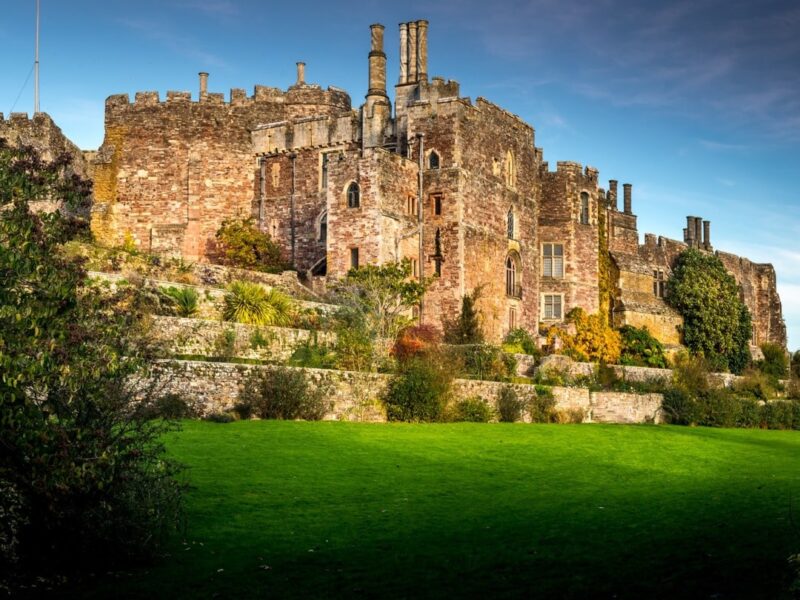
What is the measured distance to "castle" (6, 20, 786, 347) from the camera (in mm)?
40531

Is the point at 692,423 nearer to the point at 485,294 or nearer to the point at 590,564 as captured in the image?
the point at 485,294

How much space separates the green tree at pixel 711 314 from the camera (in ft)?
173

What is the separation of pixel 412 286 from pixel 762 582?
83.8ft

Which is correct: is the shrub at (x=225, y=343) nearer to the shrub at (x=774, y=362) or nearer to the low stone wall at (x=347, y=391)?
the low stone wall at (x=347, y=391)

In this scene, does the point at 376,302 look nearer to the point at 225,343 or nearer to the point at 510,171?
the point at 225,343

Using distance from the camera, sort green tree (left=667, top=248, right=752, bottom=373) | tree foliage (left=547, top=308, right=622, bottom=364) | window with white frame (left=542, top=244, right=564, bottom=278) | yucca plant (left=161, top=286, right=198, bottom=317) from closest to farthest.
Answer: yucca plant (left=161, top=286, right=198, bottom=317) < tree foliage (left=547, top=308, right=622, bottom=364) < window with white frame (left=542, top=244, right=564, bottom=278) < green tree (left=667, top=248, right=752, bottom=373)

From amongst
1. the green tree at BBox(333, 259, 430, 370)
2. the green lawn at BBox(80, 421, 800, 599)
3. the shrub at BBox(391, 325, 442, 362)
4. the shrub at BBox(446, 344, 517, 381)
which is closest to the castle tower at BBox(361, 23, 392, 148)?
the green tree at BBox(333, 259, 430, 370)

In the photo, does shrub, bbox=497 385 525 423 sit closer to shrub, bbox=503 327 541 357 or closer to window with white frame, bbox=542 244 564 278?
shrub, bbox=503 327 541 357

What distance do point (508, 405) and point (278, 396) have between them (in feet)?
25.6

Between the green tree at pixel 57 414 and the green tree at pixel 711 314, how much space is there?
4320 centimetres

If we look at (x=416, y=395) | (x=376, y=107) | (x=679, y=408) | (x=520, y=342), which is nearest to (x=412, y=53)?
(x=376, y=107)

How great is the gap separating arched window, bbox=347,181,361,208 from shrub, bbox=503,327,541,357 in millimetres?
7818

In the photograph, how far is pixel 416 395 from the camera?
26438 mm

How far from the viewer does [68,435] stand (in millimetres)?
11281
